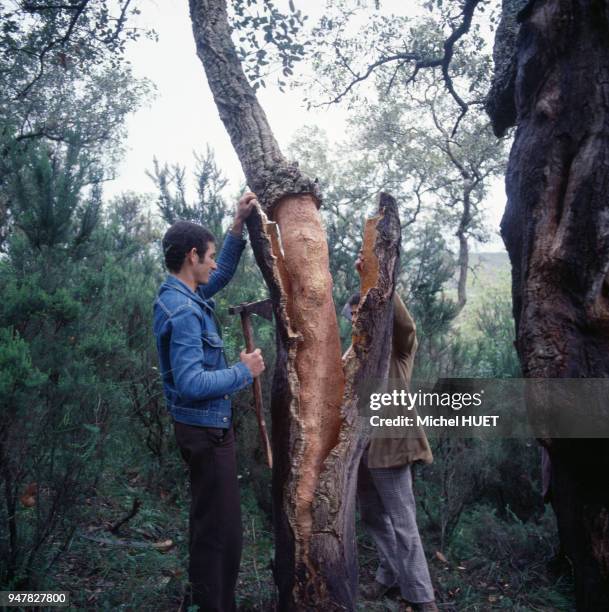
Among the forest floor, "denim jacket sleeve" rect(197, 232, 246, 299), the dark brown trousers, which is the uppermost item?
"denim jacket sleeve" rect(197, 232, 246, 299)

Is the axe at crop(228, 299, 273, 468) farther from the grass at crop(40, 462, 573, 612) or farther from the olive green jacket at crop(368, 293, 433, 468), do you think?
the grass at crop(40, 462, 573, 612)

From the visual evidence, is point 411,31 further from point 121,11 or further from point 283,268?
point 283,268

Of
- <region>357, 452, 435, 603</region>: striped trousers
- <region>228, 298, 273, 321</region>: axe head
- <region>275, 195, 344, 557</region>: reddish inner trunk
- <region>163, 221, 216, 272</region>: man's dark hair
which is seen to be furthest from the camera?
<region>357, 452, 435, 603</region>: striped trousers

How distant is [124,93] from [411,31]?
39.0 ft

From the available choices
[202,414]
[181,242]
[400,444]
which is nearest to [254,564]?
[400,444]

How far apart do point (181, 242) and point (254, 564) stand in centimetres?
206

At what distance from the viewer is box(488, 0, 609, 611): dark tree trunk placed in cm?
203

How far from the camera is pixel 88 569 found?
3277 millimetres

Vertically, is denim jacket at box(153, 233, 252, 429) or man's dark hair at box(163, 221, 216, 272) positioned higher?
man's dark hair at box(163, 221, 216, 272)

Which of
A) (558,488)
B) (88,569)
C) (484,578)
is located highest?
(558,488)

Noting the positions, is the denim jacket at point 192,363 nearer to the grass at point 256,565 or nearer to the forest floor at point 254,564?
the grass at point 256,565

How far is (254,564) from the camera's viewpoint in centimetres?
322

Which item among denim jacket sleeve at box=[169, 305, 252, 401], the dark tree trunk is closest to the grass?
denim jacket sleeve at box=[169, 305, 252, 401]

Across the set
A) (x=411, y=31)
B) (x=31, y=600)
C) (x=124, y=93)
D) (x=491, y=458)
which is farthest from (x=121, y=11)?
(x=124, y=93)
